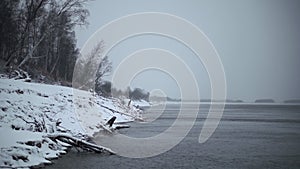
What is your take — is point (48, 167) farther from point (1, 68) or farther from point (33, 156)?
point (1, 68)

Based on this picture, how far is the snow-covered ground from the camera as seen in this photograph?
14.6m

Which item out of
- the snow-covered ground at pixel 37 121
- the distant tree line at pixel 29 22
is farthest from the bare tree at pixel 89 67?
the snow-covered ground at pixel 37 121

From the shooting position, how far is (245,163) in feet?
56.5

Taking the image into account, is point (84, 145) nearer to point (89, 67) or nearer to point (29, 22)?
point (29, 22)

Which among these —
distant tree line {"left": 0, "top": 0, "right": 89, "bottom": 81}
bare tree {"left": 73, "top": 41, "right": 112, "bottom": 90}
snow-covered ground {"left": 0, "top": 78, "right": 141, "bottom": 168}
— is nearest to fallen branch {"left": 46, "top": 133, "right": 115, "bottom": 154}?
snow-covered ground {"left": 0, "top": 78, "right": 141, "bottom": 168}

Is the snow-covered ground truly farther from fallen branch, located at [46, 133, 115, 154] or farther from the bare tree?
the bare tree

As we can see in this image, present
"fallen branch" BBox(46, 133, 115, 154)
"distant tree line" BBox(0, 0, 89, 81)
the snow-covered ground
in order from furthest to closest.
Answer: "distant tree line" BBox(0, 0, 89, 81)
"fallen branch" BBox(46, 133, 115, 154)
the snow-covered ground

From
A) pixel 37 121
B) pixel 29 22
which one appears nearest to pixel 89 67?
pixel 29 22

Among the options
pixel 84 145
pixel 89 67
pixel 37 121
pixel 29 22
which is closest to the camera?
pixel 37 121

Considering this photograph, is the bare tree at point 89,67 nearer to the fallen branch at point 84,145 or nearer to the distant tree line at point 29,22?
the distant tree line at point 29,22

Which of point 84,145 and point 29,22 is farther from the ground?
point 29,22

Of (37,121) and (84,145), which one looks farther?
(84,145)

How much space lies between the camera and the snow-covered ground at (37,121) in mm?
14578

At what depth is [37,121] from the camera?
19.3m
